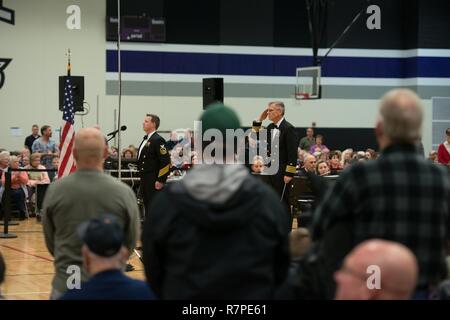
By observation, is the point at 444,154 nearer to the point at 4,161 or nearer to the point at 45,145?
the point at 4,161

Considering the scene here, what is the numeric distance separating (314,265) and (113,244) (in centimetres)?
93

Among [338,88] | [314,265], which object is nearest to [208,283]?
[314,265]

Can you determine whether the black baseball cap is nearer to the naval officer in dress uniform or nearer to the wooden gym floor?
the wooden gym floor

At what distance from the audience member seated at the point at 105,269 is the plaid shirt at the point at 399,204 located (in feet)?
3.08

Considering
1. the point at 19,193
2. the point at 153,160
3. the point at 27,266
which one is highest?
the point at 153,160

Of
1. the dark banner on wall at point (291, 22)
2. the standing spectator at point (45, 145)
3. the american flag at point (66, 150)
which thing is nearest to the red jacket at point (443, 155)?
the dark banner on wall at point (291, 22)

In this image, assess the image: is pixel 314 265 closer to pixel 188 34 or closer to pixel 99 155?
pixel 99 155

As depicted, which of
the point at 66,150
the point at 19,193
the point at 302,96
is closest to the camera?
the point at 66,150

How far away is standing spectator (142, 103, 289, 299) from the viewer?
3.45 metres

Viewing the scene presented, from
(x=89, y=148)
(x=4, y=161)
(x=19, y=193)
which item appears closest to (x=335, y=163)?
(x=19, y=193)

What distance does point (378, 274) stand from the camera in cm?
307

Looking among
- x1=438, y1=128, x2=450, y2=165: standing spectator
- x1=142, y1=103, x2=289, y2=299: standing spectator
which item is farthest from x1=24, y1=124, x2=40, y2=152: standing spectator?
x1=142, y1=103, x2=289, y2=299: standing spectator

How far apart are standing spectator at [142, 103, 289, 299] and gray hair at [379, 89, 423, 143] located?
1.86 feet

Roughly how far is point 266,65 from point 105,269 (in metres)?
22.6
